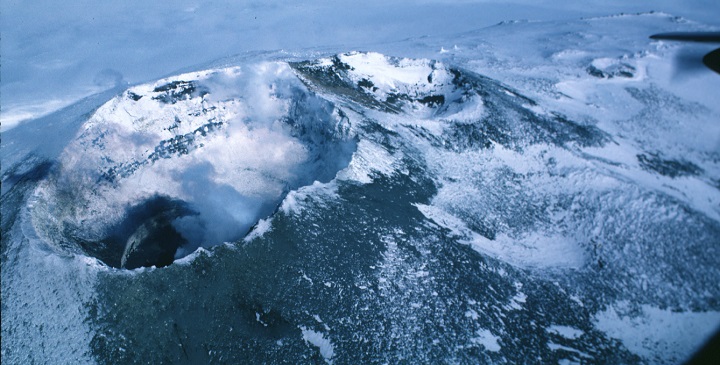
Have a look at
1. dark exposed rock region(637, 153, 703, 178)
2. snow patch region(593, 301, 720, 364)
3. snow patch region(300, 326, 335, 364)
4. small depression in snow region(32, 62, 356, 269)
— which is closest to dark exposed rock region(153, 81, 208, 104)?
small depression in snow region(32, 62, 356, 269)

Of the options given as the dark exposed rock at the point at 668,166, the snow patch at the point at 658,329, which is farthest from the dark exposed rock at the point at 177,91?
the dark exposed rock at the point at 668,166

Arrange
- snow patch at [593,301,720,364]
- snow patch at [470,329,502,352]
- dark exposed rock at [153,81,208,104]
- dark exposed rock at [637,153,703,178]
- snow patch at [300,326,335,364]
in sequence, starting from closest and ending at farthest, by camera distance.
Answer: snow patch at [300,326,335,364] → snow patch at [470,329,502,352] → snow patch at [593,301,720,364] → dark exposed rock at [637,153,703,178] → dark exposed rock at [153,81,208,104]

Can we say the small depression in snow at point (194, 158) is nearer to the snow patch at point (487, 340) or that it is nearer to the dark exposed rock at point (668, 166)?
the snow patch at point (487, 340)

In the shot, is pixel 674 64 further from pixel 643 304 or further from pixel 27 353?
pixel 27 353

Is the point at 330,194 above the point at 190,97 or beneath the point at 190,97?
beneath

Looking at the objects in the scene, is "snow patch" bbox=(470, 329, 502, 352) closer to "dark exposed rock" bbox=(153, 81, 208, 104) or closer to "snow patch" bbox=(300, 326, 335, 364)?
"snow patch" bbox=(300, 326, 335, 364)

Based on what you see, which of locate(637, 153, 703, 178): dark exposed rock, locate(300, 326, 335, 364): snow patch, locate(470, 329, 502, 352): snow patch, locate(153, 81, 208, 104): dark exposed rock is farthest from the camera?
locate(153, 81, 208, 104): dark exposed rock

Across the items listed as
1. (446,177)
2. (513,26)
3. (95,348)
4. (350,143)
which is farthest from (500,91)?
(513,26)
